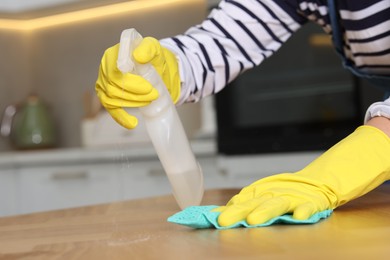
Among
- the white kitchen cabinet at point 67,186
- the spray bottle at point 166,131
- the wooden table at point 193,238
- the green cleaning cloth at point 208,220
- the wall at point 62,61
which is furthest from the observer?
the wall at point 62,61

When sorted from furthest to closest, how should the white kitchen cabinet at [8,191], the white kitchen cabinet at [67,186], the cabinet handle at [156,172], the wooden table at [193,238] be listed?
1. the white kitchen cabinet at [8,191]
2. the white kitchen cabinet at [67,186]
3. the cabinet handle at [156,172]
4. the wooden table at [193,238]

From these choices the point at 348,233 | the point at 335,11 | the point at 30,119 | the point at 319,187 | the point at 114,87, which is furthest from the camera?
the point at 30,119

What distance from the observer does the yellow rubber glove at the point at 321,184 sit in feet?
2.06

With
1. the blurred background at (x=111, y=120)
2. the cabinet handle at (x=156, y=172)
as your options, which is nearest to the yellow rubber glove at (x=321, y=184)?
the blurred background at (x=111, y=120)

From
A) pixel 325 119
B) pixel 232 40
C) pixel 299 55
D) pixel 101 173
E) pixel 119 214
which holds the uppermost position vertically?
pixel 232 40

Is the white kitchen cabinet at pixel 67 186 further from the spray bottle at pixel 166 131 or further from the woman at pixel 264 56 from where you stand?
the spray bottle at pixel 166 131

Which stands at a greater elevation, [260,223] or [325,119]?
[260,223]

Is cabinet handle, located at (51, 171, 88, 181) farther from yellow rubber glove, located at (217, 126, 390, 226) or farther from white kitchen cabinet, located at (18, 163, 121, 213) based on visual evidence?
yellow rubber glove, located at (217, 126, 390, 226)

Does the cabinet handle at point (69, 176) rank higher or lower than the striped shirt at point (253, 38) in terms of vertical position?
lower

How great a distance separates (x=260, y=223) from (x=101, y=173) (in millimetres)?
2055

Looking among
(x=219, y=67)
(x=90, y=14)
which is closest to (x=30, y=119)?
(x=90, y=14)

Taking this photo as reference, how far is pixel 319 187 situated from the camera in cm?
71

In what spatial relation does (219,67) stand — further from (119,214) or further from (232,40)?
(119,214)

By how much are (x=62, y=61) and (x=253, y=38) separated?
2241 millimetres
